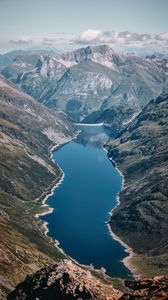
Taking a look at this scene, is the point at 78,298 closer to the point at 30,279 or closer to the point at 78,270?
the point at 78,270

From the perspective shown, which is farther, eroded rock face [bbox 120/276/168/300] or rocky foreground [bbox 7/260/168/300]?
rocky foreground [bbox 7/260/168/300]

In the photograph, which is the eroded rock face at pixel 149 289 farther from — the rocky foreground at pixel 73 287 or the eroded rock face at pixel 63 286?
the eroded rock face at pixel 63 286

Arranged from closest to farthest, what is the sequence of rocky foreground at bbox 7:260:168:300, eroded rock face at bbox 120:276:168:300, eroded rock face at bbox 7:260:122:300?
eroded rock face at bbox 120:276:168:300 < rocky foreground at bbox 7:260:168:300 < eroded rock face at bbox 7:260:122:300

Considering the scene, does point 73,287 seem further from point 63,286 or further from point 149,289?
point 149,289

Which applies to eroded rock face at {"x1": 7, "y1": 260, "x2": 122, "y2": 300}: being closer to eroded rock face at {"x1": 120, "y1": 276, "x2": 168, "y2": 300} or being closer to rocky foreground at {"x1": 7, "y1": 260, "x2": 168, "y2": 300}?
rocky foreground at {"x1": 7, "y1": 260, "x2": 168, "y2": 300}

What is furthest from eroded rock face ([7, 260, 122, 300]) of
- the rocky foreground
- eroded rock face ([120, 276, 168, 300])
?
eroded rock face ([120, 276, 168, 300])

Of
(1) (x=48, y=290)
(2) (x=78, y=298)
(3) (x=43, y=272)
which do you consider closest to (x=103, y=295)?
(2) (x=78, y=298)

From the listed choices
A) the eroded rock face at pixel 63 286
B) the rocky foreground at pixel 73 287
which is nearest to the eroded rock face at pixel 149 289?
the rocky foreground at pixel 73 287

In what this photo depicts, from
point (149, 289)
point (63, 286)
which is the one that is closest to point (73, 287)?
point (63, 286)
